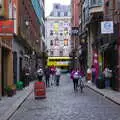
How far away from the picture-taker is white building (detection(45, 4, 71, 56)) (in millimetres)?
143625

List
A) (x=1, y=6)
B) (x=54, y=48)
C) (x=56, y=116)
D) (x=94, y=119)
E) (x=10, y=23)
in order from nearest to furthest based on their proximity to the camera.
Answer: (x=94, y=119) → (x=56, y=116) → (x=10, y=23) → (x=1, y=6) → (x=54, y=48)

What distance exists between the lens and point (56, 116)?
1834cm

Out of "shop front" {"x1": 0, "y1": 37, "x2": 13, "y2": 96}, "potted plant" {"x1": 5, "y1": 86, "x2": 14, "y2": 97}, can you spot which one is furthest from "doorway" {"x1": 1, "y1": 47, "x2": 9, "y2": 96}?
"potted plant" {"x1": 5, "y1": 86, "x2": 14, "y2": 97}

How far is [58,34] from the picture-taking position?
148250 millimetres

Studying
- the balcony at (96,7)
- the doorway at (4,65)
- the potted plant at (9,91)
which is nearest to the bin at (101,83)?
the doorway at (4,65)

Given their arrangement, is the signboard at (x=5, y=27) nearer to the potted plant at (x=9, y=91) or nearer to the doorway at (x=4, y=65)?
the potted plant at (x=9, y=91)

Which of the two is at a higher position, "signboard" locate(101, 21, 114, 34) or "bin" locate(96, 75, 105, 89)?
"signboard" locate(101, 21, 114, 34)

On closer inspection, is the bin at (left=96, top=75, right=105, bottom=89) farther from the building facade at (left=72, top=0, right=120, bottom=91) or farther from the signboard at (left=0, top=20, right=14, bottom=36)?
the signboard at (left=0, top=20, right=14, bottom=36)

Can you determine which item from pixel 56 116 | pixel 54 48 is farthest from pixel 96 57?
pixel 54 48

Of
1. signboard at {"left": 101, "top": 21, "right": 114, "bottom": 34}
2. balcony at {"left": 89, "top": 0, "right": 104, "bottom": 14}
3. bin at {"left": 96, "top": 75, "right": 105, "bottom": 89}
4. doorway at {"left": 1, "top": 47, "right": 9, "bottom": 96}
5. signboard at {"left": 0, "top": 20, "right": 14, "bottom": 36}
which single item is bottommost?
bin at {"left": 96, "top": 75, "right": 105, "bottom": 89}

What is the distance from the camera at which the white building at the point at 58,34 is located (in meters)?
144

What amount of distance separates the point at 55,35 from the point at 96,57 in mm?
100977

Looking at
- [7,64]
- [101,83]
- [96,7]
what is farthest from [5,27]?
[96,7]

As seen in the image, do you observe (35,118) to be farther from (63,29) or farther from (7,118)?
(63,29)
